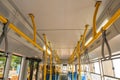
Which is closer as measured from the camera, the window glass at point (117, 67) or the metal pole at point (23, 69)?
the window glass at point (117, 67)

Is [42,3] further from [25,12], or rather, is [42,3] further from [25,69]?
[25,69]

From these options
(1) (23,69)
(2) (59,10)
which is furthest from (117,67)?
(1) (23,69)

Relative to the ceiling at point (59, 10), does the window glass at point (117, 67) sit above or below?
below

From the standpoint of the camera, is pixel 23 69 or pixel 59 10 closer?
pixel 59 10

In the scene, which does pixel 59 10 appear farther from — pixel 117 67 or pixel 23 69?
pixel 23 69

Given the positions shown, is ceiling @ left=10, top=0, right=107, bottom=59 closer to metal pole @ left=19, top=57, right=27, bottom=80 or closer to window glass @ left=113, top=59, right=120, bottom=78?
window glass @ left=113, top=59, right=120, bottom=78

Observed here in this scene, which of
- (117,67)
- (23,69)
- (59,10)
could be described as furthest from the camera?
(23,69)

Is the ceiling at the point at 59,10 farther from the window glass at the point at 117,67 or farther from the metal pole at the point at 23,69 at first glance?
the metal pole at the point at 23,69

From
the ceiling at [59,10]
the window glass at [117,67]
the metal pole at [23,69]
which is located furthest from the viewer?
the metal pole at [23,69]

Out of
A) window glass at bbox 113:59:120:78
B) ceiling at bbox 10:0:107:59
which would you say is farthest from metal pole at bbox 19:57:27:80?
window glass at bbox 113:59:120:78

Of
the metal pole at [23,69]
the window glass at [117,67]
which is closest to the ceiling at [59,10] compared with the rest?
the window glass at [117,67]

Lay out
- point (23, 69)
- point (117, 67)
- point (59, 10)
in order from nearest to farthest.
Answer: point (59, 10)
point (117, 67)
point (23, 69)

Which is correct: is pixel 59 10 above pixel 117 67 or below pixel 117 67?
above

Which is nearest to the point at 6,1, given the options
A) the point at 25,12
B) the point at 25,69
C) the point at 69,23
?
the point at 25,12
